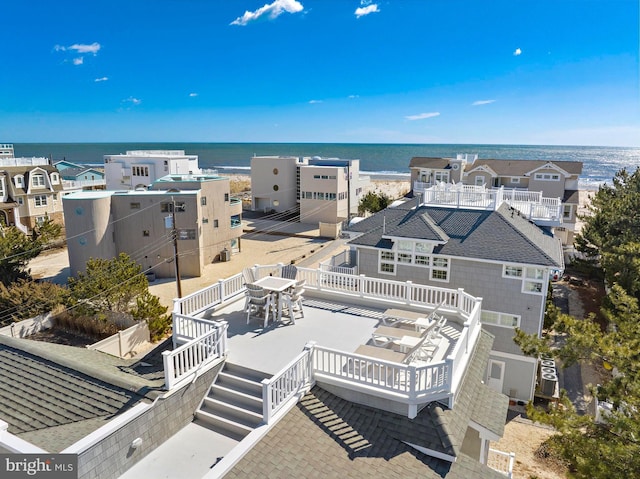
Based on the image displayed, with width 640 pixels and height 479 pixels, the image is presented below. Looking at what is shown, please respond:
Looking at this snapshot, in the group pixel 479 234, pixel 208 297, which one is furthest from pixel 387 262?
pixel 208 297

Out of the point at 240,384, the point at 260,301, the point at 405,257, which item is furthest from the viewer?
the point at 405,257

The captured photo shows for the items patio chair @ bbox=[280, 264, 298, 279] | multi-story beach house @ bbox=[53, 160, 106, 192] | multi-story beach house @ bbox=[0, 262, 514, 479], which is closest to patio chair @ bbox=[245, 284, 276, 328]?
multi-story beach house @ bbox=[0, 262, 514, 479]

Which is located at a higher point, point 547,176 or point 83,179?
point 547,176

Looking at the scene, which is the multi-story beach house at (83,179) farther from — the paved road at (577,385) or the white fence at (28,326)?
the paved road at (577,385)

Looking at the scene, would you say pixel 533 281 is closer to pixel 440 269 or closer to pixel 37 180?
pixel 440 269

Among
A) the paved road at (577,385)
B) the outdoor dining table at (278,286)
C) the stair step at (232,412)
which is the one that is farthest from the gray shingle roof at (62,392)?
the paved road at (577,385)

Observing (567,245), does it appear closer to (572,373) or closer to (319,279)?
(572,373)

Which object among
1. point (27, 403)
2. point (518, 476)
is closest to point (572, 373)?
point (518, 476)
